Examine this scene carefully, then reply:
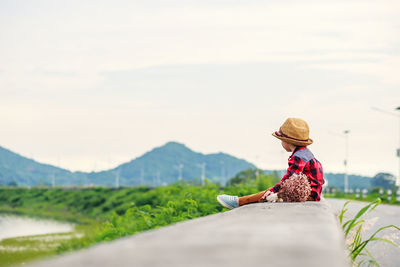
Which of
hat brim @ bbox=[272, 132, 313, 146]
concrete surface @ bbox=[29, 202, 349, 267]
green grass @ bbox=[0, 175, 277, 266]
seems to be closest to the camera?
concrete surface @ bbox=[29, 202, 349, 267]

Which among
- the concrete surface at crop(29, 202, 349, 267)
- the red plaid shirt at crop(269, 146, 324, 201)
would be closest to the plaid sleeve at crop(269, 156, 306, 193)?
the red plaid shirt at crop(269, 146, 324, 201)

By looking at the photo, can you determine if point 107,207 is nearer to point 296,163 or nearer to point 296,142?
point 296,142

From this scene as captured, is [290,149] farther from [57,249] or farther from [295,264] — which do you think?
[295,264]

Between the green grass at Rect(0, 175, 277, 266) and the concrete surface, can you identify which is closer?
the concrete surface

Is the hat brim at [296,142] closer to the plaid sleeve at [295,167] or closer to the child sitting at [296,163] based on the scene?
the child sitting at [296,163]

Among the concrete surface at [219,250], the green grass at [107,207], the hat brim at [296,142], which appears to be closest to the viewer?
the concrete surface at [219,250]

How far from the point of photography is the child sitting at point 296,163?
21.2 feet

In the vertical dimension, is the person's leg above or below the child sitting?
below

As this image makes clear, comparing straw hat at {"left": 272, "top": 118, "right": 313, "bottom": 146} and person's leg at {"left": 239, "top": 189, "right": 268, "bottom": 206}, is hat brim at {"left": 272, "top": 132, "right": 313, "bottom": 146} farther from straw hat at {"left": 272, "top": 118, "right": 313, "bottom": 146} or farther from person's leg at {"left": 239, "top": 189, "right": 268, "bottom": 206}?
person's leg at {"left": 239, "top": 189, "right": 268, "bottom": 206}

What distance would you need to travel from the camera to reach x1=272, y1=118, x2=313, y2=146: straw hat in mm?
6707

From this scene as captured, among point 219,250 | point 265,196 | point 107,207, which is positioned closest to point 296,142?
point 265,196

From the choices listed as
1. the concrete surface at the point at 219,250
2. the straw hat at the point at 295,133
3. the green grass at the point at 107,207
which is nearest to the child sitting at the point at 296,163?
the straw hat at the point at 295,133

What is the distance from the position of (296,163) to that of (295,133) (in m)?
0.36

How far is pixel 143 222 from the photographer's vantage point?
21.7 feet
